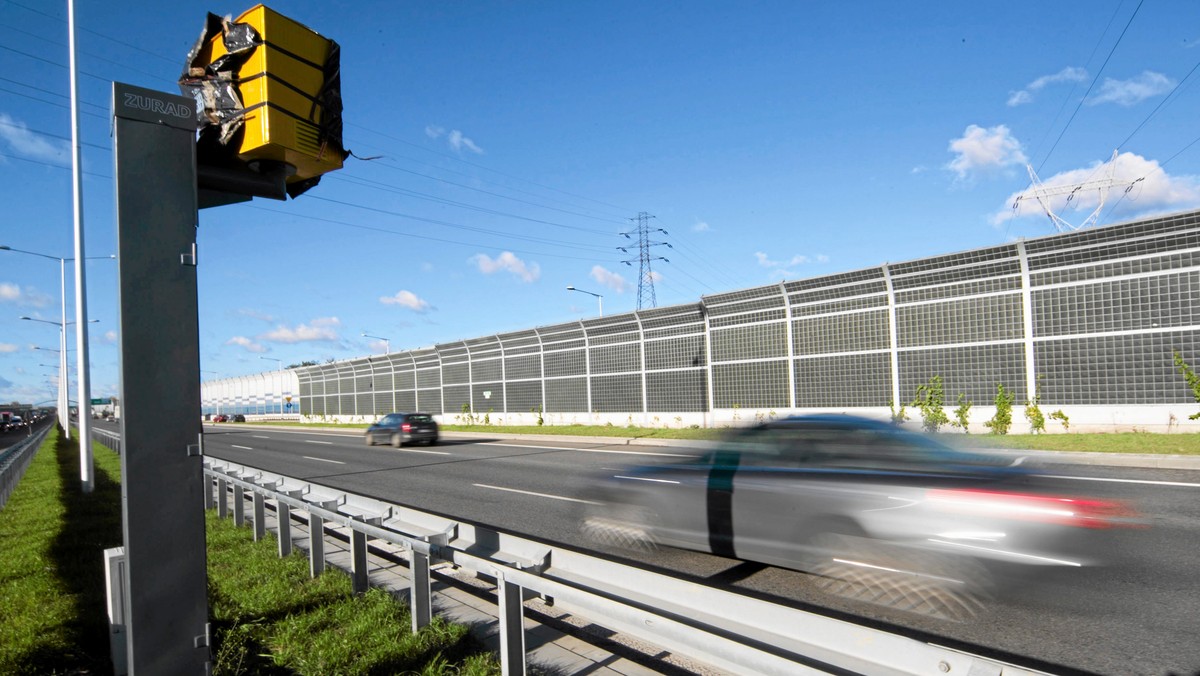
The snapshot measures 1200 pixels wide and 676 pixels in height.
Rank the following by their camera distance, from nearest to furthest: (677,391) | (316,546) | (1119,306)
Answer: (316,546), (1119,306), (677,391)

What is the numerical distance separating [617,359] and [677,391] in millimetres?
3851

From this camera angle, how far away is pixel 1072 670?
4285 mm

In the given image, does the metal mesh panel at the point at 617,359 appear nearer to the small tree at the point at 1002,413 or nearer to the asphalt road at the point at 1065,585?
the small tree at the point at 1002,413

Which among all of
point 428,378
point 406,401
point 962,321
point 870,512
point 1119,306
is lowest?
point 406,401

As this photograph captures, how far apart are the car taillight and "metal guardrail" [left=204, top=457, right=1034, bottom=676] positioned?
291 cm

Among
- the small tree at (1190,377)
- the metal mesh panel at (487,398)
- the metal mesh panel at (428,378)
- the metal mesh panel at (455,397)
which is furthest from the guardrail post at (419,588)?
the metal mesh panel at (428,378)

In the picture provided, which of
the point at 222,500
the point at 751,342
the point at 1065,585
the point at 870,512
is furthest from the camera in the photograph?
the point at 751,342

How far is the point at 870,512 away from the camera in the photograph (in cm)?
576

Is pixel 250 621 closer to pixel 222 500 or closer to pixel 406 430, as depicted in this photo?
pixel 222 500

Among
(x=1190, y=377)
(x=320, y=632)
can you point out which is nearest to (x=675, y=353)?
(x=1190, y=377)

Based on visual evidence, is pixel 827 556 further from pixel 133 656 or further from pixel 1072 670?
pixel 133 656

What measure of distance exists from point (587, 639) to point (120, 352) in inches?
138

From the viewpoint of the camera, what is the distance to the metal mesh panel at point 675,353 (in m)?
26.9

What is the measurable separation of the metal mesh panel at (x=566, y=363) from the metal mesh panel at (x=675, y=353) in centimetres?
444
